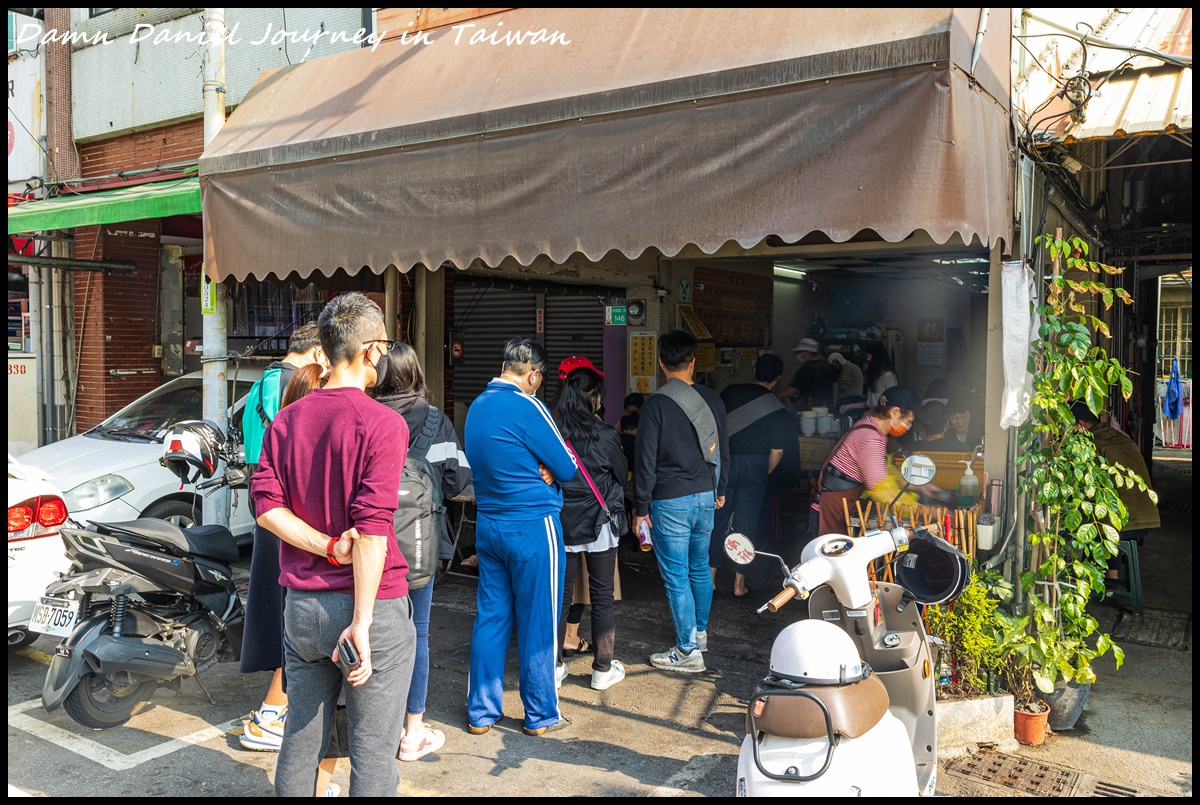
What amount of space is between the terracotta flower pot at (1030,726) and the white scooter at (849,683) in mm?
1053

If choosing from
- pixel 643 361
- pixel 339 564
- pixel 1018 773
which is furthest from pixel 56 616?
pixel 643 361

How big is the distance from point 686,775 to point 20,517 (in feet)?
13.3

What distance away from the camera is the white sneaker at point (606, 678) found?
5211mm

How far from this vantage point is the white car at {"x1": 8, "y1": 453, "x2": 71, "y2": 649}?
5.30 meters

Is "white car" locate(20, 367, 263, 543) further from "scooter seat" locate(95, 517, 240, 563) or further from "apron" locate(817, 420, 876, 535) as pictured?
"apron" locate(817, 420, 876, 535)

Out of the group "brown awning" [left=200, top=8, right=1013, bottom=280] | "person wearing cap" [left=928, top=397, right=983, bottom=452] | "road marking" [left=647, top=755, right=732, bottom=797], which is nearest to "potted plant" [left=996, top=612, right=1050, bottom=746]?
"road marking" [left=647, top=755, right=732, bottom=797]

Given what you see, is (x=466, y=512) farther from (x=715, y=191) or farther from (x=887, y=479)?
(x=715, y=191)

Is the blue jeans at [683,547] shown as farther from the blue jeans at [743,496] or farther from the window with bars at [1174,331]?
the window with bars at [1174,331]

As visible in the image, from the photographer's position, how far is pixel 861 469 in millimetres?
5680

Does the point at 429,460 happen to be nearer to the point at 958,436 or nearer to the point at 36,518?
the point at 36,518

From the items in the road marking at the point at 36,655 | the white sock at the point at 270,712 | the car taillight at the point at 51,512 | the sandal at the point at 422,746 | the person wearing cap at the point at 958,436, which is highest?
the person wearing cap at the point at 958,436

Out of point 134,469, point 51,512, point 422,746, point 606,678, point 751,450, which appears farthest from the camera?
point 134,469

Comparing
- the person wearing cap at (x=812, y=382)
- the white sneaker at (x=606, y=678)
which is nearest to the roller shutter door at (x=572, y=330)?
A: the person wearing cap at (x=812, y=382)

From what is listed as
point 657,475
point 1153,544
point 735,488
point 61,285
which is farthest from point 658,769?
point 61,285
